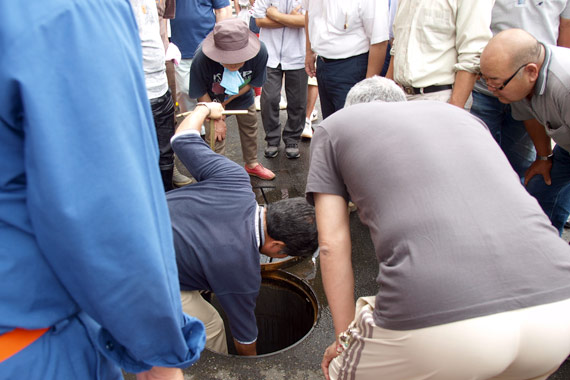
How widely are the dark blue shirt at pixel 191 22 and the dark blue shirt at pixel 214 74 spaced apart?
3.20 ft

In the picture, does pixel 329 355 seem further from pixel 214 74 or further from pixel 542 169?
pixel 214 74

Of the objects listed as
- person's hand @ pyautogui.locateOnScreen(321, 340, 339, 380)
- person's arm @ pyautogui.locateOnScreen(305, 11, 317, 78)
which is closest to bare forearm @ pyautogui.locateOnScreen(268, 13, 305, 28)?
person's arm @ pyautogui.locateOnScreen(305, 11, 317, 78)

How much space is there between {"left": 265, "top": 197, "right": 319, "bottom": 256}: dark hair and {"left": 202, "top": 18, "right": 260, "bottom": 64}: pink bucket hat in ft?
5.72

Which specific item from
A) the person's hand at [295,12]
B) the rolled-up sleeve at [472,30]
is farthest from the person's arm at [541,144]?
the person's hand at [295,12]

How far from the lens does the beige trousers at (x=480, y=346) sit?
1276 millimetres

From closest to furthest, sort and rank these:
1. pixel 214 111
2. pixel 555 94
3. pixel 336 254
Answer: pixel 336 254 < pixel 555 94 < pixel 214 111

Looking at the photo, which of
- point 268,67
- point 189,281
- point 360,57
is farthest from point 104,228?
point 268,67

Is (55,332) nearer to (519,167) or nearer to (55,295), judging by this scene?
(55,295)

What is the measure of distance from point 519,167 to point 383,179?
7.92ft

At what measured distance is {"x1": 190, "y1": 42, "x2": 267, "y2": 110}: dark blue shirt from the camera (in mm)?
3697

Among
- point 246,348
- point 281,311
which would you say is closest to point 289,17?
point 281,311

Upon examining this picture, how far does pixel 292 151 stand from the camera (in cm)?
475

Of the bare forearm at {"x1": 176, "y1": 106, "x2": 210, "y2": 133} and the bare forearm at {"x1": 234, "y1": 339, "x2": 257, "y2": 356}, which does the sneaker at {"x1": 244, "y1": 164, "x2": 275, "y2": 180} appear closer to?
the bare forearm at {"x1": 176, "y1": 106, "x2": 210, "y2": 133}

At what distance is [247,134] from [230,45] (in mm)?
945
